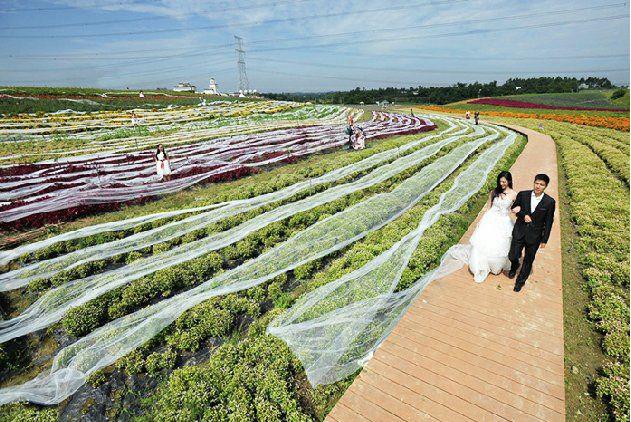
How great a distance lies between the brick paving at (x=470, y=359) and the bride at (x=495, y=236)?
0.32 m

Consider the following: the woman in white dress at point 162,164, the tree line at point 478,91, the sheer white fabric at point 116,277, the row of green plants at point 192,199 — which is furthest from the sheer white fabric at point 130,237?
the tree line at point 478,91

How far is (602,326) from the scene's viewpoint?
5.95 meters

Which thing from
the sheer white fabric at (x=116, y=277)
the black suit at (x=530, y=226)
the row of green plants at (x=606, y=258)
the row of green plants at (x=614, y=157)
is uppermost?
the black suit at (x=530, y=226)

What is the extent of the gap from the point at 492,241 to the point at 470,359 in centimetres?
284

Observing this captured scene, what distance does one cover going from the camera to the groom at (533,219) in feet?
19.6

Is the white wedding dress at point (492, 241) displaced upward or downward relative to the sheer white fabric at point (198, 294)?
upward

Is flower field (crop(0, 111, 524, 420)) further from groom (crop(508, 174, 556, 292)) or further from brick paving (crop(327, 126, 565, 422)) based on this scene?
groom (crop(508, 174, 556, 292))

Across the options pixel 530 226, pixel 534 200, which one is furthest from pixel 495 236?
pixel 534 200

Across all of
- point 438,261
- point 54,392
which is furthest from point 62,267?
point 438,261

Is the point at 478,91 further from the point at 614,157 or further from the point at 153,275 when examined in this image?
the point at 153,275

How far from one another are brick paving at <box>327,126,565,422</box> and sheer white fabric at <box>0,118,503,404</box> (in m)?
3.37

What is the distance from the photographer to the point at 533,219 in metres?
6.11

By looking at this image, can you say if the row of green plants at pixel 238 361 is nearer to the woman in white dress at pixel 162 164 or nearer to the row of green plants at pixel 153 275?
the row of green plants at pixel 153 275

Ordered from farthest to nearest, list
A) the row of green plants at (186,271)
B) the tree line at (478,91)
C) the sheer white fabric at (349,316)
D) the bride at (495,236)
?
1. the tree line at (478,91)
2. the row of green plants at (186,271)
3. the bride at (495,236)
4. the sheer white fabric at (349,316)
